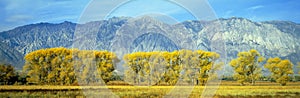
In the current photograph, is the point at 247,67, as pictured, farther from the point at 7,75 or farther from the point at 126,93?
the point at 7,75

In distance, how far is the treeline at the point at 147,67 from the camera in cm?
5797

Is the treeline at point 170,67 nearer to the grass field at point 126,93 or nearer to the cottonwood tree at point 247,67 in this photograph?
the cottonwood tree at point 247,67

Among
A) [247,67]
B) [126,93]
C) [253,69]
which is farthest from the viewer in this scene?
[253,69]

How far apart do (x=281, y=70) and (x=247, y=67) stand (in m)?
6.86

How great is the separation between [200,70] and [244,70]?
45.6ft

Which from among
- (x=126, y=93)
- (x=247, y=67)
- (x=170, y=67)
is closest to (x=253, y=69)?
(x=247, y=67)

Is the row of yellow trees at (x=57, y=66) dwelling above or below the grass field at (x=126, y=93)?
above

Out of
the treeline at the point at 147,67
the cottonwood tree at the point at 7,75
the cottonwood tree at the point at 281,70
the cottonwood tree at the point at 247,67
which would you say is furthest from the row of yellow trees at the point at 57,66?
the cottonwood tree at the point at 281,70

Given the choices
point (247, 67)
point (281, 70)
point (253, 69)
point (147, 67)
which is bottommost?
point (281, 70)

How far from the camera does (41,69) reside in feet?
228

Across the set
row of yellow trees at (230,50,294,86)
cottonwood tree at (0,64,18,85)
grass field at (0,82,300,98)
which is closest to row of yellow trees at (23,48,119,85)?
cottonwood tree at (0,64,18,85)

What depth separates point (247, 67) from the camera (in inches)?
2911

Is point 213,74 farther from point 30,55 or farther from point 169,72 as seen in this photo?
point 30,55

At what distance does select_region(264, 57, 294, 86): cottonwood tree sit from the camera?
72.7 meters
